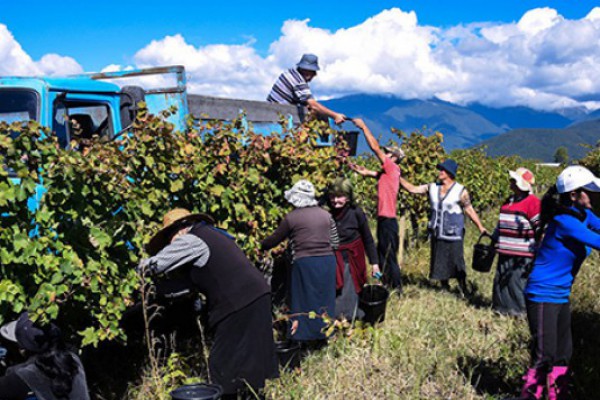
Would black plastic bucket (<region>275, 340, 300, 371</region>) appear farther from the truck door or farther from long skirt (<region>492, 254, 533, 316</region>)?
long skirt (<region>492, 254, 533, 316</region>)

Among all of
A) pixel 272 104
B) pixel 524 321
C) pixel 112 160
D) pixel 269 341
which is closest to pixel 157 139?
pixel 112 160

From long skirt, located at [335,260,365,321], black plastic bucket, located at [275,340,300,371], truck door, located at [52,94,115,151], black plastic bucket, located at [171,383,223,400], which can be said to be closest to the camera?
black plastic bucket, located at [171,383,223,400]

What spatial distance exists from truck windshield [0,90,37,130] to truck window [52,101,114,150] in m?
0.18

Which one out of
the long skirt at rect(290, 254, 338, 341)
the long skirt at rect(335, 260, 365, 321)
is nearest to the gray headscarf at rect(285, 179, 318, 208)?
the long skirt at rect(290, 254, 338, 341)

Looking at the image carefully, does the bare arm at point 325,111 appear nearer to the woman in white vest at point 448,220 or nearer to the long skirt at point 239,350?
the woman in white vest at point 448,220

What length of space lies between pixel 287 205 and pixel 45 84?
8.04 ft

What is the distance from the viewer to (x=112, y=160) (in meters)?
3.65

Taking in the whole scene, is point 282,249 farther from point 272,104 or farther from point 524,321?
point 524,321

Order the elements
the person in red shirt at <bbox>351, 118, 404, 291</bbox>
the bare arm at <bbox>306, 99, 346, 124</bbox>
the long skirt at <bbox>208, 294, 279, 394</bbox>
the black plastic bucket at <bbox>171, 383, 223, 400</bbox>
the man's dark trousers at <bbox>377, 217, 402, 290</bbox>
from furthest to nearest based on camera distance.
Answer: the man's dark trousers at <bbox>377, 217, 402, 290</bbox> → the person in red shirt at <bbox>351, 118, 404, 291</bbox> → the bare arm at <bbox>306, 99, 346, 124</bbox> → the long skirt at <bbox>208, 294, 279, 394</bbox> → the black plastic bucket at <bbox>171, 383, 223, 400</bbox>

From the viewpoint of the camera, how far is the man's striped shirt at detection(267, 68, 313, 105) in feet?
21.3

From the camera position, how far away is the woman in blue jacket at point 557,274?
358cm

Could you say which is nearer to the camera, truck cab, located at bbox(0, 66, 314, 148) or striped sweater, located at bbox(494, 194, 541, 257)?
truck cab, located at bbox(0, 66, 314, 148)

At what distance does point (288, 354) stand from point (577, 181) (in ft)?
8.46

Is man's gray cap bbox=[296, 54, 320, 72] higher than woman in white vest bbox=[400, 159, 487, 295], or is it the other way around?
man's gray cap bbox=[296, 54, 320, 72]
